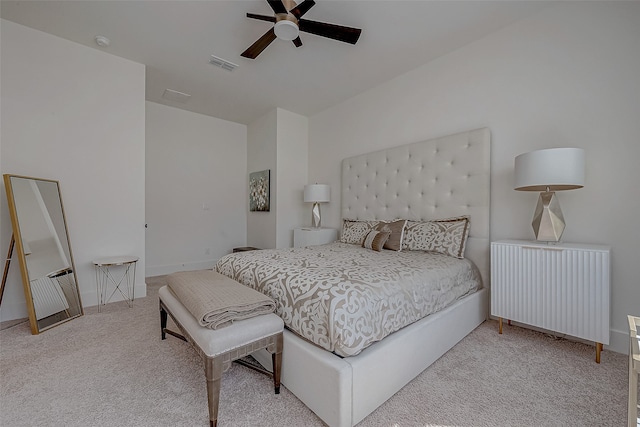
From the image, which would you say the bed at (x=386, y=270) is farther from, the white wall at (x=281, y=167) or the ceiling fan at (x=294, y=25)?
the ceiling fan at (x=294, y=25)

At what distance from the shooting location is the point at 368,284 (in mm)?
1453

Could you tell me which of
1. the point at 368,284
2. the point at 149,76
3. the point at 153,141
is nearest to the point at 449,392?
the point at 368,284

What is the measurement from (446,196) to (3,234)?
433 cm

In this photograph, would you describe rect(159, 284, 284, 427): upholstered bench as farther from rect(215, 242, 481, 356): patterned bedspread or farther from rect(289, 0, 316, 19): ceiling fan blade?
rect(289, 0, 316, 19): ceiling fan blade

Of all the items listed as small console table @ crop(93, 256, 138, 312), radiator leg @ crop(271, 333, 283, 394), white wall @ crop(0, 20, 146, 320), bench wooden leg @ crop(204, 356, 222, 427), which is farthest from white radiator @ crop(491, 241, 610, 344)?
white wall @ crop(0, 20, 146, 320)

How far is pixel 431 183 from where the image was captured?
2867 mm

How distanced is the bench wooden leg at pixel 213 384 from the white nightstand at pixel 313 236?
261cm

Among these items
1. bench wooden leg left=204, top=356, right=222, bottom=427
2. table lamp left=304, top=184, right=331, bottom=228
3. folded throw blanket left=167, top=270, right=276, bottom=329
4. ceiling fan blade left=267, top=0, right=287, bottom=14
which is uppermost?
ceiling fan blade left=267, top=0, right=287, bottom=14

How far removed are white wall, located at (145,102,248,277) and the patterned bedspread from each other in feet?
8.53

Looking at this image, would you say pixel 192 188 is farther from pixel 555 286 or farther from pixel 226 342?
pixel 555 286

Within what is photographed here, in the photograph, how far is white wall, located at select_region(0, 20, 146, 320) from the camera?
2463 mm

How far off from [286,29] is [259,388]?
246 cm

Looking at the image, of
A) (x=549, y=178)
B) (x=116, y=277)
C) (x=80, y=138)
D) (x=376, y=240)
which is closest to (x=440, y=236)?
(x=376, y=240)

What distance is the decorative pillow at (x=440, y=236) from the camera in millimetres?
2424
